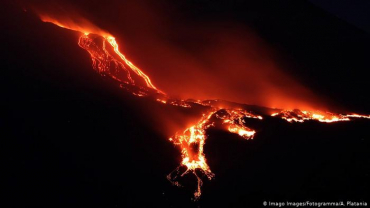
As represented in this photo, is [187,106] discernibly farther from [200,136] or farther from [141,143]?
[141,143]

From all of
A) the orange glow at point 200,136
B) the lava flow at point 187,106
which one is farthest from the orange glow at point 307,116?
the orange glow at point 200,136

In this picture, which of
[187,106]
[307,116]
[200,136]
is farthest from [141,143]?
[307,116]

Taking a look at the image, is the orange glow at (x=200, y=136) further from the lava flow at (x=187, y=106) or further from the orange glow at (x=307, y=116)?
the orange glow at (x=307, y=116)

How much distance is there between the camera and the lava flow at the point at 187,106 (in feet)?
29.1

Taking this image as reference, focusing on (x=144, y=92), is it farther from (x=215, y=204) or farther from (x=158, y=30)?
(x=158, y=30)

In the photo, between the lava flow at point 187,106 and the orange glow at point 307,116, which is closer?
the lava flow at point 187,106

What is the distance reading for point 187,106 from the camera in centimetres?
1113

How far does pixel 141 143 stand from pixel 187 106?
2466mm

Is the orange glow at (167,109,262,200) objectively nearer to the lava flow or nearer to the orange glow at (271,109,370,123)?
A: the lava flow

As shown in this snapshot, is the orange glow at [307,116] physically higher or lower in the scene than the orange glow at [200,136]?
higher

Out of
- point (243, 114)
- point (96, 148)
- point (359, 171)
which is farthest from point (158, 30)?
point (359, 171)

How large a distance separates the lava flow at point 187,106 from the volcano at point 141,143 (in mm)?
44

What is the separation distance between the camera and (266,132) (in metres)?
10.3

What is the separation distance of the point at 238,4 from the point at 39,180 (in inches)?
875
